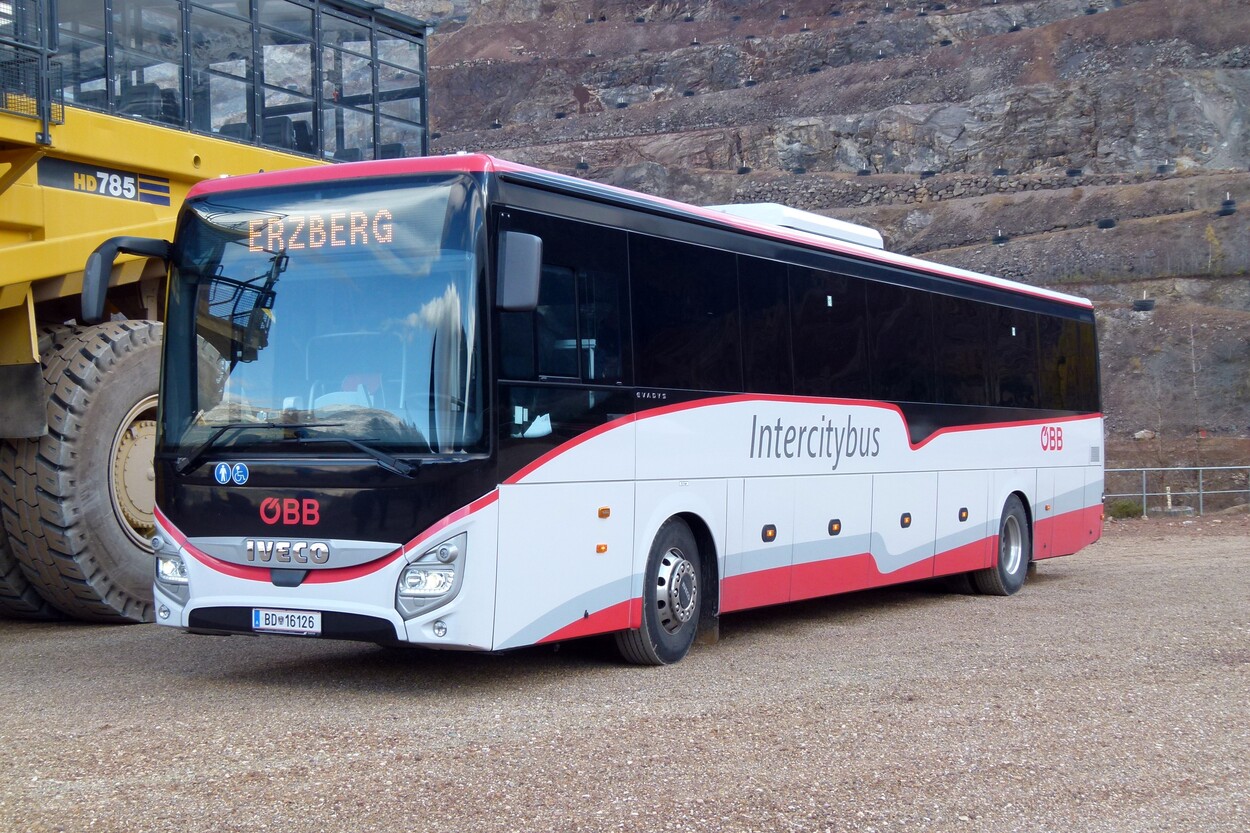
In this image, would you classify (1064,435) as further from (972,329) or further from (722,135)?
(722,135)

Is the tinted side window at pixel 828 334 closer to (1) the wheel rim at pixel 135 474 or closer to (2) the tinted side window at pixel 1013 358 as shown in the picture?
(2) the tinted side window at pixel 1013 358

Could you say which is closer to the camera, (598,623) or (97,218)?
(598,623)

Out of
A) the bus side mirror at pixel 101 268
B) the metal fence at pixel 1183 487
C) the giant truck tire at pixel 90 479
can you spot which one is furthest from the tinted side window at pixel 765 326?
the metal fence at pixel 1183 487

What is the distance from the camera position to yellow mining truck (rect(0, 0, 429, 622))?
10.5 meters

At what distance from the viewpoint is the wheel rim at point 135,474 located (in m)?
11.2

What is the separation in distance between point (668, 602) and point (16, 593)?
212 inches

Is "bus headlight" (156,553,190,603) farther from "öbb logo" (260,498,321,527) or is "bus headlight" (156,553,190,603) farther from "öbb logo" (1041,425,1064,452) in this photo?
"öbb logo" (1041,425,1064,452)

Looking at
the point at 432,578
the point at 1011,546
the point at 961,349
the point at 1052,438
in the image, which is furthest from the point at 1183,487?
the point at 432,578

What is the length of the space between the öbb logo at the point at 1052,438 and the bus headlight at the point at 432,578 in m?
9.62

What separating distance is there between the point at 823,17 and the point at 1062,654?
104508 millimetres

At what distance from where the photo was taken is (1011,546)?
1531 centimetres

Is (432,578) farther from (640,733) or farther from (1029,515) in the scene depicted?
(1029,515)

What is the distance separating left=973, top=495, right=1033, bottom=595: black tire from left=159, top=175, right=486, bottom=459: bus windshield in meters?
8.50

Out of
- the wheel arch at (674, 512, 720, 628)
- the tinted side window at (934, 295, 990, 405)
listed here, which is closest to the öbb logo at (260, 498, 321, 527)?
the wheel arch at (674, 512, 720, 628)
